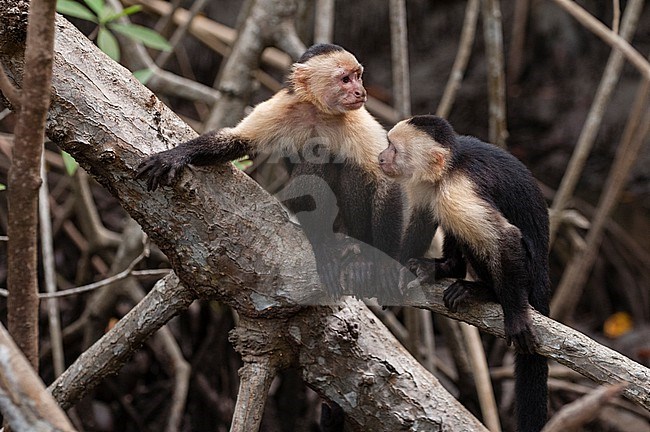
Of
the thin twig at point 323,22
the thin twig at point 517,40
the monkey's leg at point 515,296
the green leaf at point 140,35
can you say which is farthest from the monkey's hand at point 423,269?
the thin twig at point 517,40

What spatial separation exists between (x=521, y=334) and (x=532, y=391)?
0.38 m

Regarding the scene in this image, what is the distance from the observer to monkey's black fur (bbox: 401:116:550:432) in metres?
2.08

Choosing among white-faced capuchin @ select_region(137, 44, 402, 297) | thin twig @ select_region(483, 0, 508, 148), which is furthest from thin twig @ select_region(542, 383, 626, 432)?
thin twig @ select_region(483, 0, 508, 148)

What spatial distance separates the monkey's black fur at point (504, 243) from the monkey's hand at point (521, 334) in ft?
0.32

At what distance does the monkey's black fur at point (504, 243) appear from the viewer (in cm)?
208

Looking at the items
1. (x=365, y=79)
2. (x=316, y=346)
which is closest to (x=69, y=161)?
(x=316, y=346)

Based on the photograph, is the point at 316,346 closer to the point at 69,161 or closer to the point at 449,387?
the point at 69,161

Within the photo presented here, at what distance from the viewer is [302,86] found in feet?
7.60

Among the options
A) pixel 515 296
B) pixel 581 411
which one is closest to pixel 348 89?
pixel 515 296

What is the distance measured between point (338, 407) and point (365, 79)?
3194 millimetres

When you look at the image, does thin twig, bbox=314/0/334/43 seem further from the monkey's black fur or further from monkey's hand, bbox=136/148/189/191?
monkey's hand, bbox=136/148/189/191

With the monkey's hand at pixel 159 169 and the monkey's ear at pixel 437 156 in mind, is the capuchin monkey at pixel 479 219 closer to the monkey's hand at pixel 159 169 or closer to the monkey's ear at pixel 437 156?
the monkey's ear at pixel 437 156

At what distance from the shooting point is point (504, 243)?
207 centimetres

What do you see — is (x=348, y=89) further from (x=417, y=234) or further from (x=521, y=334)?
(x=521, y=334)
